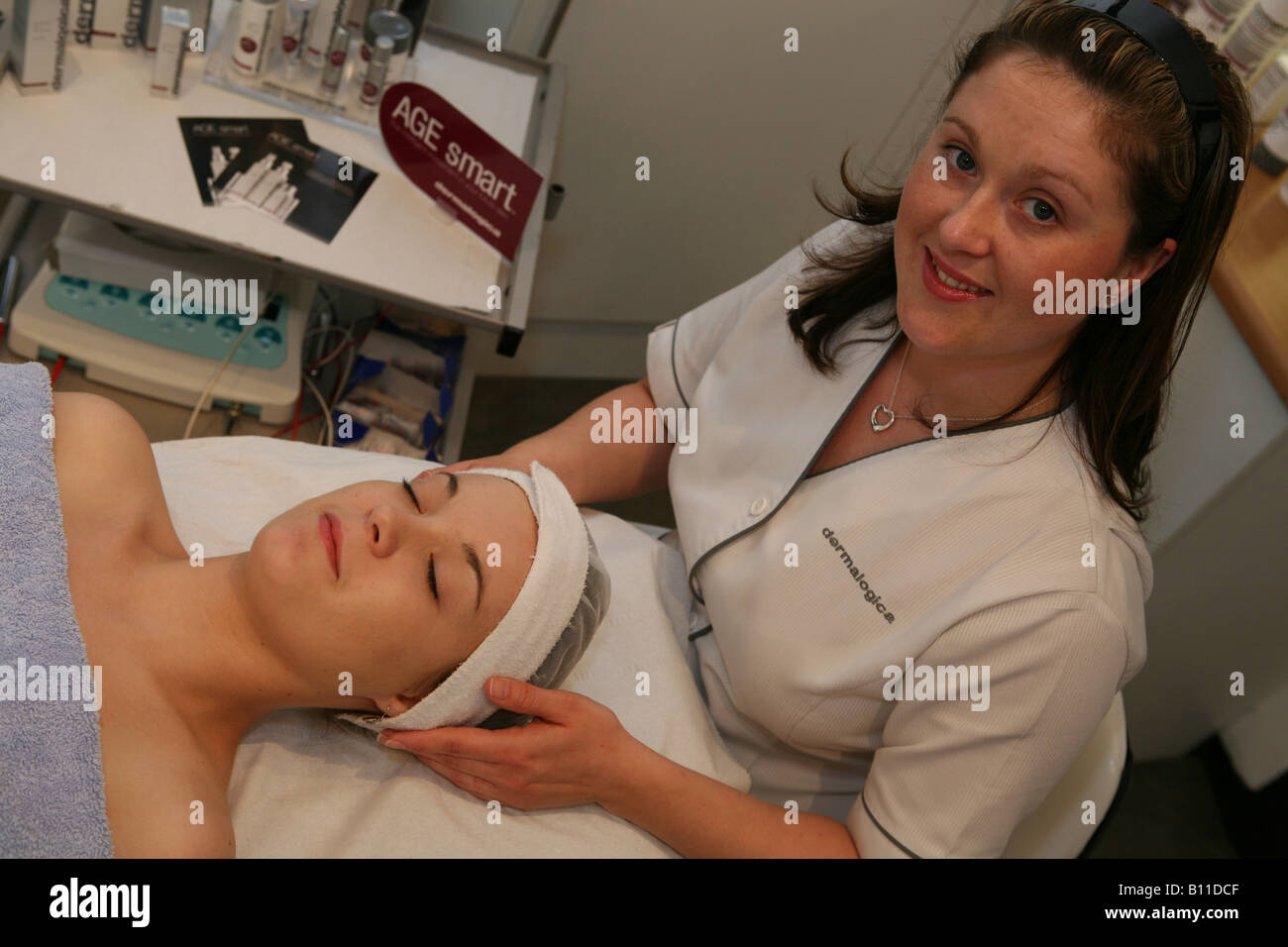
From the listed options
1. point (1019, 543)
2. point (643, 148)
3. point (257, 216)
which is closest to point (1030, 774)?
point (1019, 543)

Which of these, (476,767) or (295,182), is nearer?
(476,767)

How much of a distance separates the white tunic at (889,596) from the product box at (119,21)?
1.08 metres

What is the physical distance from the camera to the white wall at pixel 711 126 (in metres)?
2.11

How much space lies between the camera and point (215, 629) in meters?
1.18

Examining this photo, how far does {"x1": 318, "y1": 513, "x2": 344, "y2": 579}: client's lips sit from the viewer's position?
1.15 metres

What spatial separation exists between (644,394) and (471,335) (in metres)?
0.65

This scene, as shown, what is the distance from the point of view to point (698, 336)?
158cm

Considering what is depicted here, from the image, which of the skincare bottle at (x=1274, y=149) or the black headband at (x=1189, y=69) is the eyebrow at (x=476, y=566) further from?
the skincare bottle at (x=1274, y=149)

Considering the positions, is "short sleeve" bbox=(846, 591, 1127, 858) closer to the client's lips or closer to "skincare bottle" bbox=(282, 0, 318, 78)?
the client's lips

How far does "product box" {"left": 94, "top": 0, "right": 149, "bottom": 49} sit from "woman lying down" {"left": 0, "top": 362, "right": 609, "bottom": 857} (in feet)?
2.41

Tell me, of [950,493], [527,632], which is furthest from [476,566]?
[950,493]

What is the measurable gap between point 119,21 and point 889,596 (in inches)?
59.1

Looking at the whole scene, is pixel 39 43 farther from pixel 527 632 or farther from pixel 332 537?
pixel 527 632

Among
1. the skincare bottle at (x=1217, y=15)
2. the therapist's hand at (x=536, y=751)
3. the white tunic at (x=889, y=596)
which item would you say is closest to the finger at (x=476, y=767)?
the therapist's hand at (x=536, y=751)
